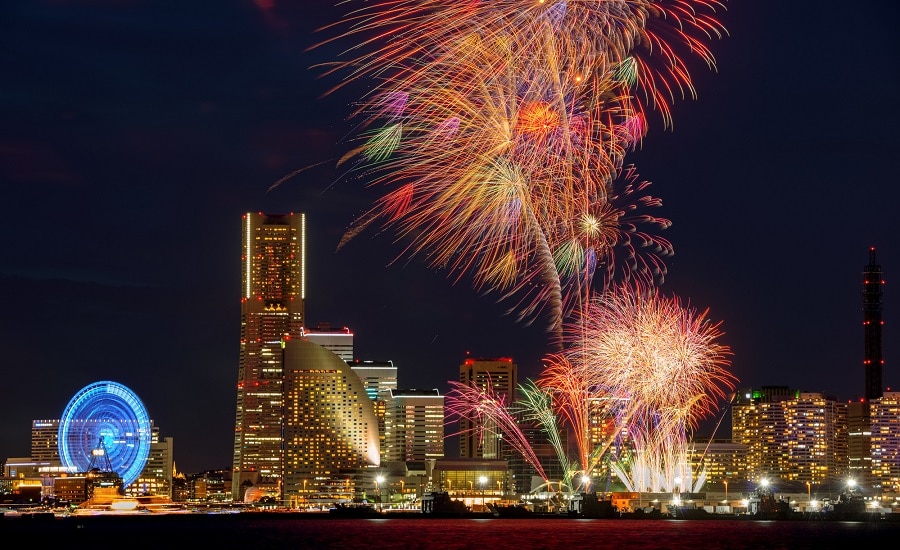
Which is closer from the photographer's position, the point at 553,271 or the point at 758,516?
the point at 553,271

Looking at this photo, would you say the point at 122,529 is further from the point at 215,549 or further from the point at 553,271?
the point at 553,271

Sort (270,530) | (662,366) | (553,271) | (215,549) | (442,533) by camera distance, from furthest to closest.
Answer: (270,530) → (442,533) → (215,549) → (662,366) → (553,271)

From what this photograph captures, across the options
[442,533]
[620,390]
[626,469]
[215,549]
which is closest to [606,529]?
[442,533]

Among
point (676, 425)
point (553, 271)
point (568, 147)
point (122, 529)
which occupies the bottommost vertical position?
point (122, 529)

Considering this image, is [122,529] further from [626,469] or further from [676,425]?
[676,425]

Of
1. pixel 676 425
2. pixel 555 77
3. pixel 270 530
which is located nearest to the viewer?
pixel 555 77

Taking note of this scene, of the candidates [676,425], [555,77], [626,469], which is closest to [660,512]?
[626,469]

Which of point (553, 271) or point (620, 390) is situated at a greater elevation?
point (553, 271)
